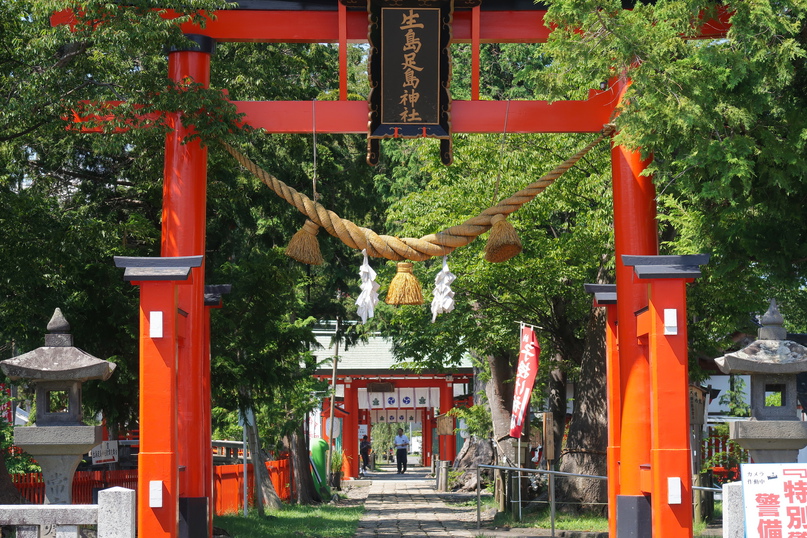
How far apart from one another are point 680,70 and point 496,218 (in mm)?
2442

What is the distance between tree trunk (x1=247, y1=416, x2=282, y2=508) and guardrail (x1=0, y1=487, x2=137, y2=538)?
10087 millimetres

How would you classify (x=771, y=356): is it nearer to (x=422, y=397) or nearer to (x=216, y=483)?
(x=216, y=483)

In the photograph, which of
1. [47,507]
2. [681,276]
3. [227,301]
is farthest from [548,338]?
[47,507]

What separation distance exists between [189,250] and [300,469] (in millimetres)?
13007

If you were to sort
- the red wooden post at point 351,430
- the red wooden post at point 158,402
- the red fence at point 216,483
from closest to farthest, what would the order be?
the red wooden post at point 158,402 < the red fence at point 216,483 < the red wooden post at point 351,430

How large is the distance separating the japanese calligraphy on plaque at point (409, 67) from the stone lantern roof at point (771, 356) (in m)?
3.74

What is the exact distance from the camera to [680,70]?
830 cm

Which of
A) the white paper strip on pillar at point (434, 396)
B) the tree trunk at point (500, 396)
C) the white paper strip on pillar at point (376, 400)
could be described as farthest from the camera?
the white paper strip on pillar at point (434, 396)

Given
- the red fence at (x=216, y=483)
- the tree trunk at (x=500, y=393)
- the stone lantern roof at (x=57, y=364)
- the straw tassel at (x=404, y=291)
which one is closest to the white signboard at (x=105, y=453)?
the red fence at (x=216, y=483)

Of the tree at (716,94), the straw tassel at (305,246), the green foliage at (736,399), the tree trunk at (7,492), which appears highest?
the tree at (716,94)

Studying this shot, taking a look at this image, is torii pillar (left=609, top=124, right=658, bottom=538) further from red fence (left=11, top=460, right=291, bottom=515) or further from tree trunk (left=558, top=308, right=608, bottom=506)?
red fence (left=11, top=460, right=291, bottom=515)

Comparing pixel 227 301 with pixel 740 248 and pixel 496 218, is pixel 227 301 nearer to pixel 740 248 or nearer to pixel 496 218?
pixel 496 218

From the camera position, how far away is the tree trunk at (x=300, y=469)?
21547 millimetres

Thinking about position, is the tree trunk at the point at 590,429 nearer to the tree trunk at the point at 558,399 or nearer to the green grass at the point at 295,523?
the green grass at the point at 295,523
